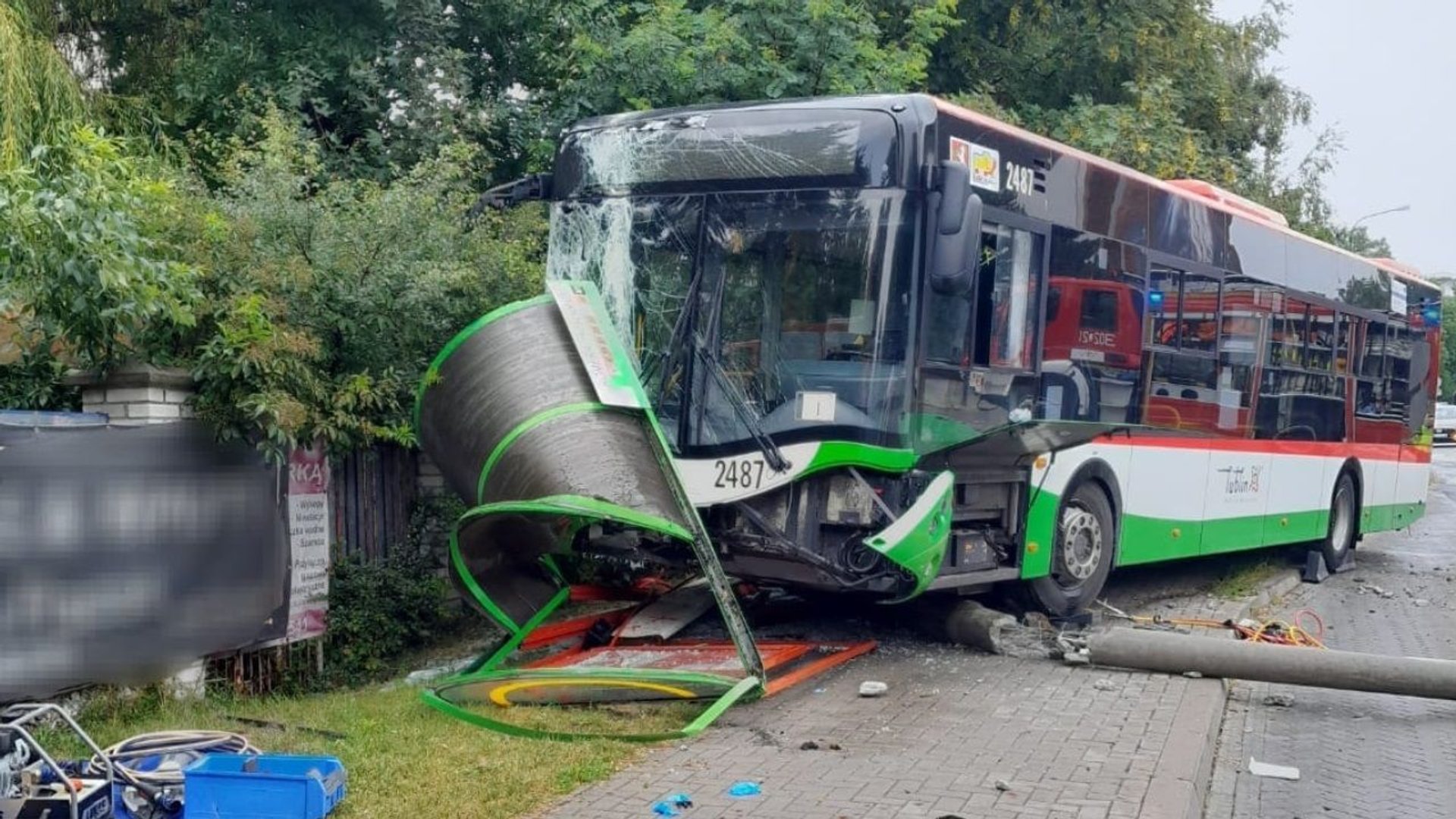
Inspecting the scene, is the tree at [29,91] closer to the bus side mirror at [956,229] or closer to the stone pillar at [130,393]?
the stone pillar at [130,393]

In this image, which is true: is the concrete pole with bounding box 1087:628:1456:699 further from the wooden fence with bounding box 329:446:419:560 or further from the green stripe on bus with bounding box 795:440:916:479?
the wooden fence with bounding box 329:446:419:560

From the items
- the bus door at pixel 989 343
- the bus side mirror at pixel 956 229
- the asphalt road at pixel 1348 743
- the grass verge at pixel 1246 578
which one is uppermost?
the bus side mirror at pixel 956 229

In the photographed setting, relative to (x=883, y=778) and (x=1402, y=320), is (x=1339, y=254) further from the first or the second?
(x=883, y=778)

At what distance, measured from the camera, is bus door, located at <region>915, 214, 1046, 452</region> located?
28.2 feet

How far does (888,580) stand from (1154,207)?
4334 millimetres

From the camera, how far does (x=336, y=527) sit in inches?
380

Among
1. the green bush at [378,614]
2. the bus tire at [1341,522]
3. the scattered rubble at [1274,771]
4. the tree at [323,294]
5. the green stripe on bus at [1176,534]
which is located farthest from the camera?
the bus tire at [1341,522]

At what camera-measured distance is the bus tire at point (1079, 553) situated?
10383 mm

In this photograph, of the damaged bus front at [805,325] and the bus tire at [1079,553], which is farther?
the bus tire at [1079,553]

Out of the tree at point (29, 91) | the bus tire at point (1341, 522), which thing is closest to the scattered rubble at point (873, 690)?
the tree at point (29, 91)

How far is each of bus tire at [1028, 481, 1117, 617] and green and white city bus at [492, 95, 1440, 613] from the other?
Result: 0.08 feet

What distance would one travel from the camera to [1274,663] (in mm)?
8469

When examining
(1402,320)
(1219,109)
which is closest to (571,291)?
(1402,320)

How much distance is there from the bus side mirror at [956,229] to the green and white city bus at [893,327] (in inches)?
0.5
